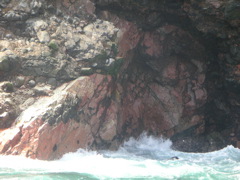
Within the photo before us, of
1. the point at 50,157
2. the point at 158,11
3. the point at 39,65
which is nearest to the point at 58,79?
the point at 39,65

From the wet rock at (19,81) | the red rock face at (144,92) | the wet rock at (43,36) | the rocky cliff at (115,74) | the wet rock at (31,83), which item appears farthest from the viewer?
the red rock face at (144,92)

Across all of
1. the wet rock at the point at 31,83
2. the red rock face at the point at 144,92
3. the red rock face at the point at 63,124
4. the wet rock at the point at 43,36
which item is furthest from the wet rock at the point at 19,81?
the wet rock at the point at 43,36

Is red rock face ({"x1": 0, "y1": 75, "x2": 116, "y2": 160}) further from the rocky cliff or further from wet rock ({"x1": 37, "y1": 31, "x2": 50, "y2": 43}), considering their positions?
wet rock ({"x1": 37, "y1": 31, "x2": 50, "y2": 43})

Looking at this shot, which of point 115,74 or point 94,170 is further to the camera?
point 115,74

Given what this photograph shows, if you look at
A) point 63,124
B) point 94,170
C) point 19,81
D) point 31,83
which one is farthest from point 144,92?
point 94,170

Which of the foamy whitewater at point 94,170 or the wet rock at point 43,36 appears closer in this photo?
the foamy whitewater at point 94,170

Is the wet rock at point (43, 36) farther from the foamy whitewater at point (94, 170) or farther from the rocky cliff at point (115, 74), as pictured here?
the foamy whitewater at point (94, 170)

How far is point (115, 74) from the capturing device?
15398 mm

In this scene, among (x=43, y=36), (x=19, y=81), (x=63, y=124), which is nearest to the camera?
(x=63, y=124)

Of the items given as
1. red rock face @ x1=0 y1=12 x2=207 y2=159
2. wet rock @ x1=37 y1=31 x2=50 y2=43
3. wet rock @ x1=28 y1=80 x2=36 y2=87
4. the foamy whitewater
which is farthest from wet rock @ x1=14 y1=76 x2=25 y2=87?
the foamy whitewater

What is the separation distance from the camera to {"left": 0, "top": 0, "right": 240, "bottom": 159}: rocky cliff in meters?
12.3

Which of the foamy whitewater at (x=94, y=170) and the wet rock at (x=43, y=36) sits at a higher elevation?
the wet rock at (x=43, y=36)

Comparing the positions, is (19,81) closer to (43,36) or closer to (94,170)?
(43,36)

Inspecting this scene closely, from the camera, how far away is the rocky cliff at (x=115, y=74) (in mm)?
12297
